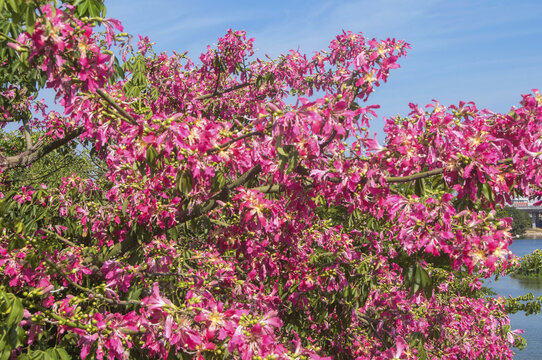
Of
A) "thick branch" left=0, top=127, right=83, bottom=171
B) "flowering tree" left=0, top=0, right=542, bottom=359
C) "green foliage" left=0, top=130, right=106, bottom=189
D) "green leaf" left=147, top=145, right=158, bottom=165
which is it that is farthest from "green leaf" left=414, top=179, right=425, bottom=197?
"green foliage" left=0, top=130, right=106, bottom=189

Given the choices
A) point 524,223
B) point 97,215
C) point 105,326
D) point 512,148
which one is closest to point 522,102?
point 512,148

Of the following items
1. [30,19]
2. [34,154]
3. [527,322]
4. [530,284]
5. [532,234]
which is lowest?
[532,234]

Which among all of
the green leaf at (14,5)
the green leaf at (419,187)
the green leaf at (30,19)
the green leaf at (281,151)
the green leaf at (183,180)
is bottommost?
the green leaf at (419,187)

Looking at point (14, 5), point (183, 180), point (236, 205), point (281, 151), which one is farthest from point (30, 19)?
point (236, 205)

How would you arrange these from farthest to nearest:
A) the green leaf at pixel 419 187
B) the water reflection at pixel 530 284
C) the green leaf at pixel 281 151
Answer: the water reflection at pixel 530 284, the green leaf at pixel 419 187, the green leaf at pixel 281 151

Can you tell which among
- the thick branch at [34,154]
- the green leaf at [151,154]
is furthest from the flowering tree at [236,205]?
the thick branch at [34,154]

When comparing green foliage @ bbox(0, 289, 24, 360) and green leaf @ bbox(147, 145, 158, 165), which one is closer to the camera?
green foliage @ bbox(0, 289, 24, 360)

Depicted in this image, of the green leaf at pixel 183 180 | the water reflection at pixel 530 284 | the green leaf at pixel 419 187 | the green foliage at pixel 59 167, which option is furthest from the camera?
the water reflection at pixel 530 284

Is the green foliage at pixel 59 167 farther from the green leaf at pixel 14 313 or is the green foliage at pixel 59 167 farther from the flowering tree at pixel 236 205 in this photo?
the green leaf at pixel 14 313

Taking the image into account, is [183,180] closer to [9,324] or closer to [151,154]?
[151,154]

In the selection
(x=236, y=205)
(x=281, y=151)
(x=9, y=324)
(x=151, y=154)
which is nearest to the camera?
(x=9, y=324)

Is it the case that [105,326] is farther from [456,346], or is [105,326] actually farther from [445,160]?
[456,346]

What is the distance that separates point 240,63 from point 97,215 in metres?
3.94

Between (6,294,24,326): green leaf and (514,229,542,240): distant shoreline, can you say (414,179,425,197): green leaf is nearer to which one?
(6,294,24,326): green leaf
